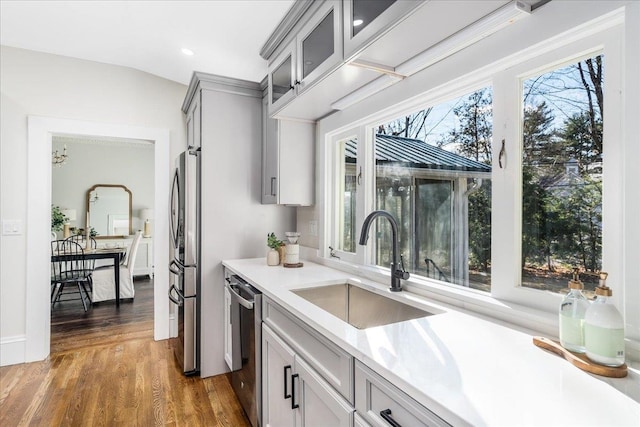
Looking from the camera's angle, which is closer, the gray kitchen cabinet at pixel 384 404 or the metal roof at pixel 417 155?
the gray kitchen cabinet at pixel 384 404

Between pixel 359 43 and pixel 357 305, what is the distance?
1.29 meters

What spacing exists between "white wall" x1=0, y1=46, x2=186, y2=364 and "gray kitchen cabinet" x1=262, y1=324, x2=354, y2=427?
249 cm

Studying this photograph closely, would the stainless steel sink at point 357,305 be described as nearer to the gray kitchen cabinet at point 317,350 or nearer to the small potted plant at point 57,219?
the gray kitchen cabinet at point 317,350

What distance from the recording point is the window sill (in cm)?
106

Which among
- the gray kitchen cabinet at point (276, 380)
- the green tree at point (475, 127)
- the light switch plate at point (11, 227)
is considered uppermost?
the green tree at point (475, 127)

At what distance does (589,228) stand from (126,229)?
6.90 m

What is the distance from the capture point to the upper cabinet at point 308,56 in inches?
59.6

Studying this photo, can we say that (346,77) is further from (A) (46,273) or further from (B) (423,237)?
(A) (46,273)

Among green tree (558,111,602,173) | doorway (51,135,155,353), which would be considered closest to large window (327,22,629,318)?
green tree (558,111,602,173)

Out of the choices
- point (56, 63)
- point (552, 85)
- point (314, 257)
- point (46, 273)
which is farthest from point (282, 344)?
point (56, 63)

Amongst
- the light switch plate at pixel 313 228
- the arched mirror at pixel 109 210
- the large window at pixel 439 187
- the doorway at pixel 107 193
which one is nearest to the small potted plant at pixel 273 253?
the light switch plate at pixel 313 228

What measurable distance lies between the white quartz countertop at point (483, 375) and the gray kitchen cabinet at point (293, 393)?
0.66ft

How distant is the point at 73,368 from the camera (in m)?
2.73

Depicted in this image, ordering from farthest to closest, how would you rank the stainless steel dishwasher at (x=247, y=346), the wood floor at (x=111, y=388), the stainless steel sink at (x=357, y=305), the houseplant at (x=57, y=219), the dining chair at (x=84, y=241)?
the houseplant at (x=57, y=219) < the dining chair at (x=84, y=241) < the wood floor at (x=111, y=388) < the stainless steel dishwasher at (x=247, y=346) < the stainless steel sink at (x=357, y=305)
